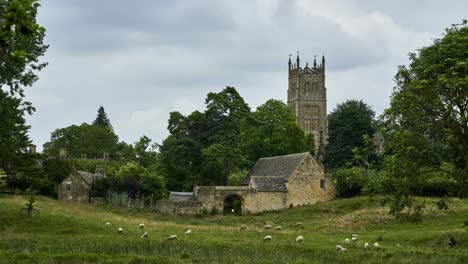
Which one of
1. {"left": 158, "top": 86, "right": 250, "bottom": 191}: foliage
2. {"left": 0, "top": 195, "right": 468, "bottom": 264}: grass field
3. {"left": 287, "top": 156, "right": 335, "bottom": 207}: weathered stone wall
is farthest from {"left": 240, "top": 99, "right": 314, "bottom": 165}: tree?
{"left": 0, "top": 195, "right": 468, "bottom": 264}: grass field

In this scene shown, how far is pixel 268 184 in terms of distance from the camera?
57.4m

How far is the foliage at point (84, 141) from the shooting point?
114 m

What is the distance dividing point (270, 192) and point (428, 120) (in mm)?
31694

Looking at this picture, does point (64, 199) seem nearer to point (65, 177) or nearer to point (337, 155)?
point (65, 177)

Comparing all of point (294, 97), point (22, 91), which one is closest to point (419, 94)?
point (22, 91)

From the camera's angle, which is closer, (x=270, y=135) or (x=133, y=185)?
(x=133, y=185)

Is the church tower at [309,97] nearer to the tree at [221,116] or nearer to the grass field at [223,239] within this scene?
the tree at [221,116]

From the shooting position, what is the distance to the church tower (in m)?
146

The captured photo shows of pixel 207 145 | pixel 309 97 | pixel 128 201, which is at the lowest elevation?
pixel 128 201

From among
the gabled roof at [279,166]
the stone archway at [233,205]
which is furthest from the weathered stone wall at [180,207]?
the gabled roof at [279,166]

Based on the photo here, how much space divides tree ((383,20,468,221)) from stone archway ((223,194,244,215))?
99.1ft

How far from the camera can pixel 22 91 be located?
32.2 metres

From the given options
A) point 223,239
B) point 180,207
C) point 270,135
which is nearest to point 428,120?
point 223,239

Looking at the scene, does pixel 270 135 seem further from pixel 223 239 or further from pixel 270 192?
pixel 223 239
